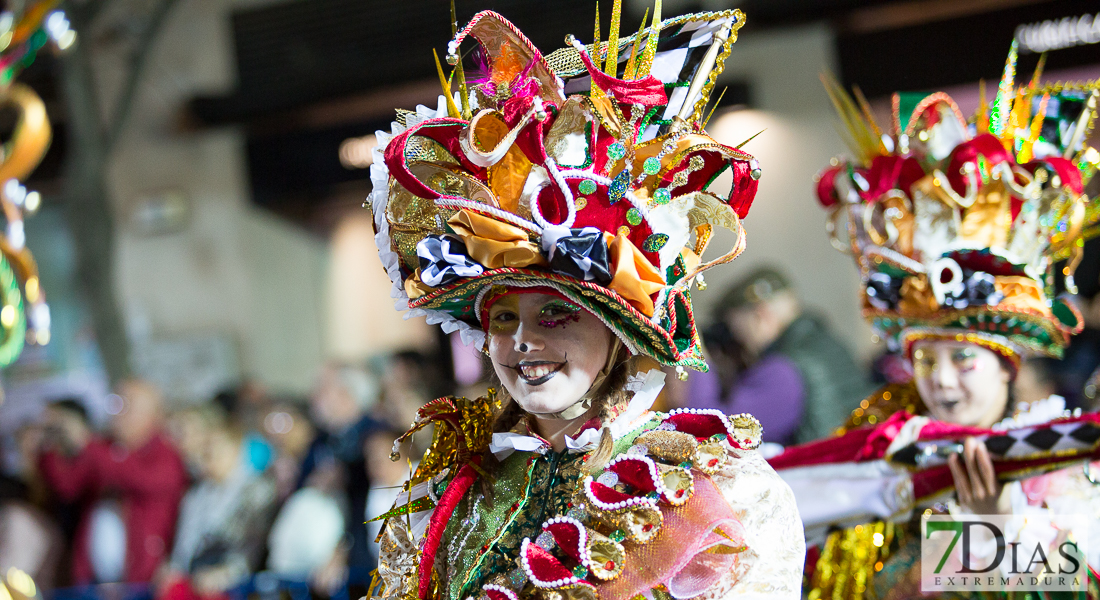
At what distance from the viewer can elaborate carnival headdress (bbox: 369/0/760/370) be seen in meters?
1.73

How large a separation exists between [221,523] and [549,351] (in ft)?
12.2

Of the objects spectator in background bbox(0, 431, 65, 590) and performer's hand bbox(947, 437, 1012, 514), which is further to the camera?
spectator in background bbox(0, 431, 65, 590)

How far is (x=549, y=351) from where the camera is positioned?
1.80 m

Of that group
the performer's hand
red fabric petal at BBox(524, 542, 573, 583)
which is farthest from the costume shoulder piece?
the performer's hand

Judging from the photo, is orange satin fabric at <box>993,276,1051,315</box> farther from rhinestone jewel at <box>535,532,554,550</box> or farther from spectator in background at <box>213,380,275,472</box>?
spectator in background at <box>213,380,275,472</box>

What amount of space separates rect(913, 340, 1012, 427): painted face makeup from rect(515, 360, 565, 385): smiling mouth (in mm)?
1391

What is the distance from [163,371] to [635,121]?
8359mm

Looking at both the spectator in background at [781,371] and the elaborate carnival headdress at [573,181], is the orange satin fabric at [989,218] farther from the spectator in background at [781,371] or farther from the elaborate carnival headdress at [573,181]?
the spectator in background at [781,371]

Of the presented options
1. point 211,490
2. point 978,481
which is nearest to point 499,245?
point 978,481

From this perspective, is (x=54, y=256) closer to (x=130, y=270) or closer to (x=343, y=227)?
(x=130, y=270)

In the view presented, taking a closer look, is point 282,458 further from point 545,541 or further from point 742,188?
point 742,188

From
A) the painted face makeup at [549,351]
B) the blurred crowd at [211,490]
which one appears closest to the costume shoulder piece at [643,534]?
the painted face makeup at [549,351]

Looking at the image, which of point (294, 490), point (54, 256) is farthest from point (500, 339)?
point (54, 256)

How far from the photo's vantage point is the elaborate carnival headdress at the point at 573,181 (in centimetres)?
173
